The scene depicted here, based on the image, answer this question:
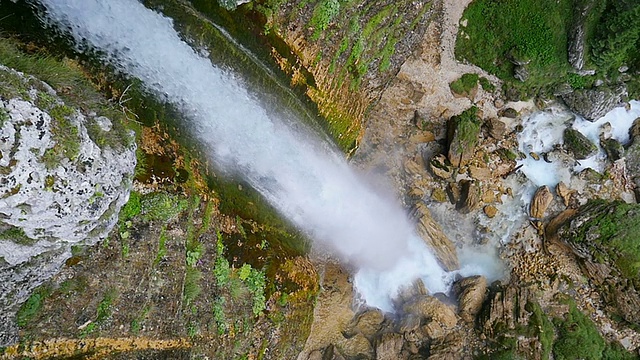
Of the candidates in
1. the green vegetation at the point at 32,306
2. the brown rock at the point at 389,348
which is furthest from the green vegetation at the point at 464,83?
the green vegetation at the point at 32,306

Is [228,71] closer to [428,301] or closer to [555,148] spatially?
[428,301]

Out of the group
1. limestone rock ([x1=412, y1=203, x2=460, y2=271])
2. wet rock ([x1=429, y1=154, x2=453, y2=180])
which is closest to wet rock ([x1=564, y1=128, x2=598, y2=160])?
wet rock ([x1=429, y1=154, x2=453, y2=180])

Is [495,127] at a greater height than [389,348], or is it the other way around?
[495,127]

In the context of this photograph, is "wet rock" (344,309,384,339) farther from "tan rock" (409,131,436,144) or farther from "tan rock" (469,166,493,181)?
"tan rock" (409,131,436,144)

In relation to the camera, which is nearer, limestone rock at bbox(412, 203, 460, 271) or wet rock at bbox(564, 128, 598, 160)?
limestone rock at bbox(412, 203, 460, 271)

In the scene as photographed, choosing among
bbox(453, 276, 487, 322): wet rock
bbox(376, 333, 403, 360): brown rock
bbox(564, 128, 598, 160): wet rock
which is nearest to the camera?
bbox(376, 333, 403, 360): brown rock

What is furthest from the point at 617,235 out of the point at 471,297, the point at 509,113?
the point at 509,113

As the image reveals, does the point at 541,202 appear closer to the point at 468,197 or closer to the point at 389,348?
the point at 468,197
